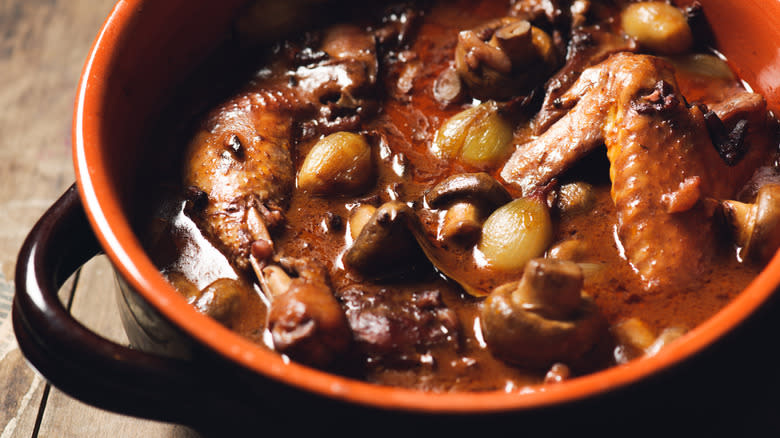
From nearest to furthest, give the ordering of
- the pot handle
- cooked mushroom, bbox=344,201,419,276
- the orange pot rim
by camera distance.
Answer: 1. the orange pot rim
2. the pot handle
3. cooked mushroom, bbox=344,201,419,276

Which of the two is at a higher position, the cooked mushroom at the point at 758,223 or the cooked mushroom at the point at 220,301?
the cooked mushroom at the point at 758,223

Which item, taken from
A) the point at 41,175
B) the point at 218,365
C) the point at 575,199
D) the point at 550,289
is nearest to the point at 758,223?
the point at 575,199

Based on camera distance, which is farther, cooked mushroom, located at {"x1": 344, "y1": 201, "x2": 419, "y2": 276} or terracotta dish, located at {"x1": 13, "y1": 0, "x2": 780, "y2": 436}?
cooked mushroom, located at {"x1": 344, "y1": 201, "x2": 419, "y2": 276}

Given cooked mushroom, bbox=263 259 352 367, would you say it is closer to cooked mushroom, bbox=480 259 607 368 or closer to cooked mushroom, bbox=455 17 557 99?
cooked mushroom, bbox=480 259 607 368

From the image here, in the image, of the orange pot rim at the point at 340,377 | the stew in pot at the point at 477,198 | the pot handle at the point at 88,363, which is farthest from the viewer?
the stew in pot at the point at 477,198

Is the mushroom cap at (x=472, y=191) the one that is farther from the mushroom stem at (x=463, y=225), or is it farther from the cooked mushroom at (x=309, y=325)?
the cooked mushroom at (x=309, y=325)

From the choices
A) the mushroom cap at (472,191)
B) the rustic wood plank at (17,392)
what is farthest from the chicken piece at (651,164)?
the rustic wood plank at (17,392)

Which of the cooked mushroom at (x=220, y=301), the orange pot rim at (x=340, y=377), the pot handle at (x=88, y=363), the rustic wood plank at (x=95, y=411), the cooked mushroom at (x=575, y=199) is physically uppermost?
the orange pot rim at (x=340, y=377)

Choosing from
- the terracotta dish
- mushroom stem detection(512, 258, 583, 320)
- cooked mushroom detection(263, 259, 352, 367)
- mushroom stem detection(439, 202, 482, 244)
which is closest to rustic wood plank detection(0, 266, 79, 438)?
the terracotta dish
